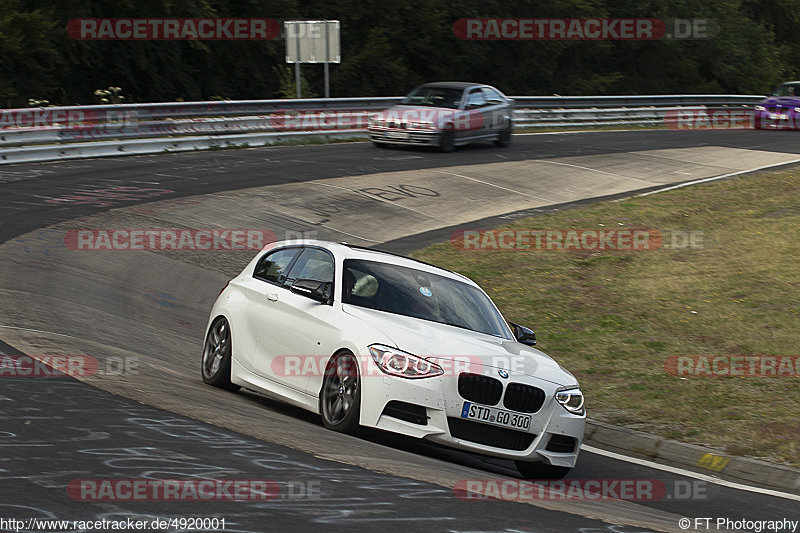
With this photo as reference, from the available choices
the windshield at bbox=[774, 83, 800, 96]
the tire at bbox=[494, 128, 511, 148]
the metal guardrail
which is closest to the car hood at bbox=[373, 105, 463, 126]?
the tire at bbox=[494, 128, 511, 148]

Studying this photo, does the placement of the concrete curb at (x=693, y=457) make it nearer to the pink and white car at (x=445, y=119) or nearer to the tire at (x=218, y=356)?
the tire at (x=218, y=356)

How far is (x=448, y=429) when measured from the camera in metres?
7.87

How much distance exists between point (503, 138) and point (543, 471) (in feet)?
74.4

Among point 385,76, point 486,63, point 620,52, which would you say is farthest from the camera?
point 620,52

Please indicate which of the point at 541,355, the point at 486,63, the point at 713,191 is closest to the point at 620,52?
the point at 486,63

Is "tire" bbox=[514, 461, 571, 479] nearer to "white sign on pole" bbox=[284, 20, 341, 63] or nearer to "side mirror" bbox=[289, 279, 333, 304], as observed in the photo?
"side mirror" bbox=[289, 279, 333, 304]

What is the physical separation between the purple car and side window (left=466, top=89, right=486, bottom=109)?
46.2 feet

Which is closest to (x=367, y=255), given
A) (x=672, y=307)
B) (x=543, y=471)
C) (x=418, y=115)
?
(x=543, y=471)

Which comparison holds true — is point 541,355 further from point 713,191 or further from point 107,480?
point 713,191

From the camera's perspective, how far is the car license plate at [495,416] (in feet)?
26.0

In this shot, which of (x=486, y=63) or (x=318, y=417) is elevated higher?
(x=486, y=63)

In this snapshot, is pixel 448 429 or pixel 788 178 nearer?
pixel 448 429

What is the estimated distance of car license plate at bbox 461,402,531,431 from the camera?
311 inches

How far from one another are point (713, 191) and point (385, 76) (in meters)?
24.1
